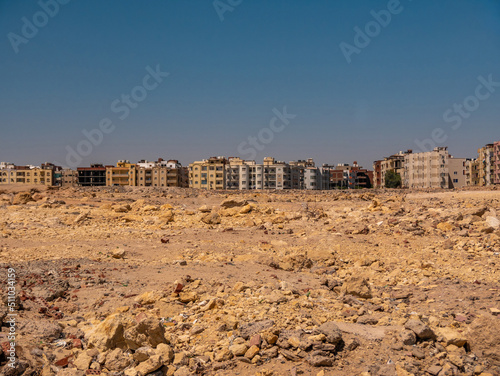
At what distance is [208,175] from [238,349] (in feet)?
283

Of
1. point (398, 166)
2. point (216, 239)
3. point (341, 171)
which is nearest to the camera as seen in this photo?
point (216, 239)

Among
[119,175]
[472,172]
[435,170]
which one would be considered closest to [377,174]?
[472,172]

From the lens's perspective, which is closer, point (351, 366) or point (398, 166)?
point (351, 366)

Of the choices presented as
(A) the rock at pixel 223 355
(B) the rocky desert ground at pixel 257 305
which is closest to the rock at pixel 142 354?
(B) the rocky desert ground at pixel 257 305

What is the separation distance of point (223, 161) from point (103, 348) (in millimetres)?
88758

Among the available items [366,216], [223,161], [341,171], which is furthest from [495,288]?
[341,171]

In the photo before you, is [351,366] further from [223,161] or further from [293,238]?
A: [223,161]

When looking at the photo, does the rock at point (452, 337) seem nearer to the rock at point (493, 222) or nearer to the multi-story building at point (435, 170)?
the rock at point (493, 222)

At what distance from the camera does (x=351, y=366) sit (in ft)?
16.7

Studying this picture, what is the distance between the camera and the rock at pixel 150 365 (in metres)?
4.81

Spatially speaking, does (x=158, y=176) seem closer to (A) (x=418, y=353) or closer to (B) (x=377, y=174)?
(B) (x=377, y=174)

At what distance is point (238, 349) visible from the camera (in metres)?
5.18

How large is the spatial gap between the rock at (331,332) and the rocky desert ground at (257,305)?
2 cm

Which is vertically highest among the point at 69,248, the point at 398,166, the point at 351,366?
the point at 398,166
